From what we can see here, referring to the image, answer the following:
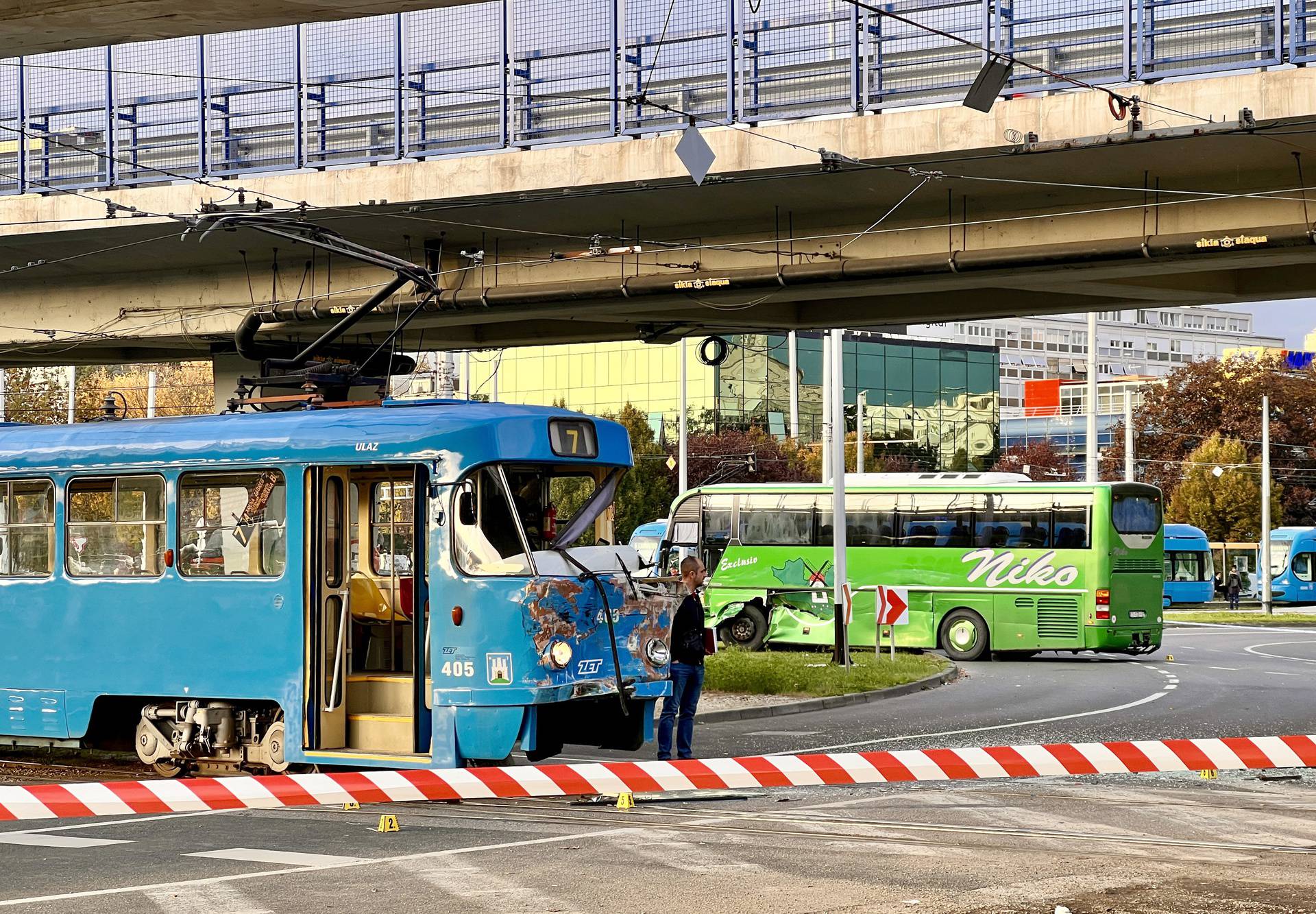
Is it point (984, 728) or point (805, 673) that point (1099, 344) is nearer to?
point (805, 673)

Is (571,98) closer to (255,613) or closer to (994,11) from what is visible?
(994,11)

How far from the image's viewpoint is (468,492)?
1304 cm

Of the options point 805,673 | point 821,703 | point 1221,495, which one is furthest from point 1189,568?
point 821,703

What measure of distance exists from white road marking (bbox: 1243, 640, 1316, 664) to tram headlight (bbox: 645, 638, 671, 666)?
2235 cm

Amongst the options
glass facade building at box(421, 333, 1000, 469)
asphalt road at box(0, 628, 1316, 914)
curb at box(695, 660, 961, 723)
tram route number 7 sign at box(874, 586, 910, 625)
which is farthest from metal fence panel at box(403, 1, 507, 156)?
glass facade building at box(421, 333, 1000, 469)

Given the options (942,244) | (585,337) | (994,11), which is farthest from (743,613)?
(994,11)

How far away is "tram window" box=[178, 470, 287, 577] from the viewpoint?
1375 centimetres

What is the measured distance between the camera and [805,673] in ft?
81.3

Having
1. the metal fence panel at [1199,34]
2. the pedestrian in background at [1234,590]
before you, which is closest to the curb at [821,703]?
the metal fence panel at [1199,34]

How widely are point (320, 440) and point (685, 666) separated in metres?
3.69

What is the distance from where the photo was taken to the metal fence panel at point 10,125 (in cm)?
2314

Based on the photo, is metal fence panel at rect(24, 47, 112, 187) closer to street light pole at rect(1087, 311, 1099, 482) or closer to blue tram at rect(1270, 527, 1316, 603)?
street light pole at rect(1087, 311, 1099, 482)

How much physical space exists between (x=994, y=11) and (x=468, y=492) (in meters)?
8.51

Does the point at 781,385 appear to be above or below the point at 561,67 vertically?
below
